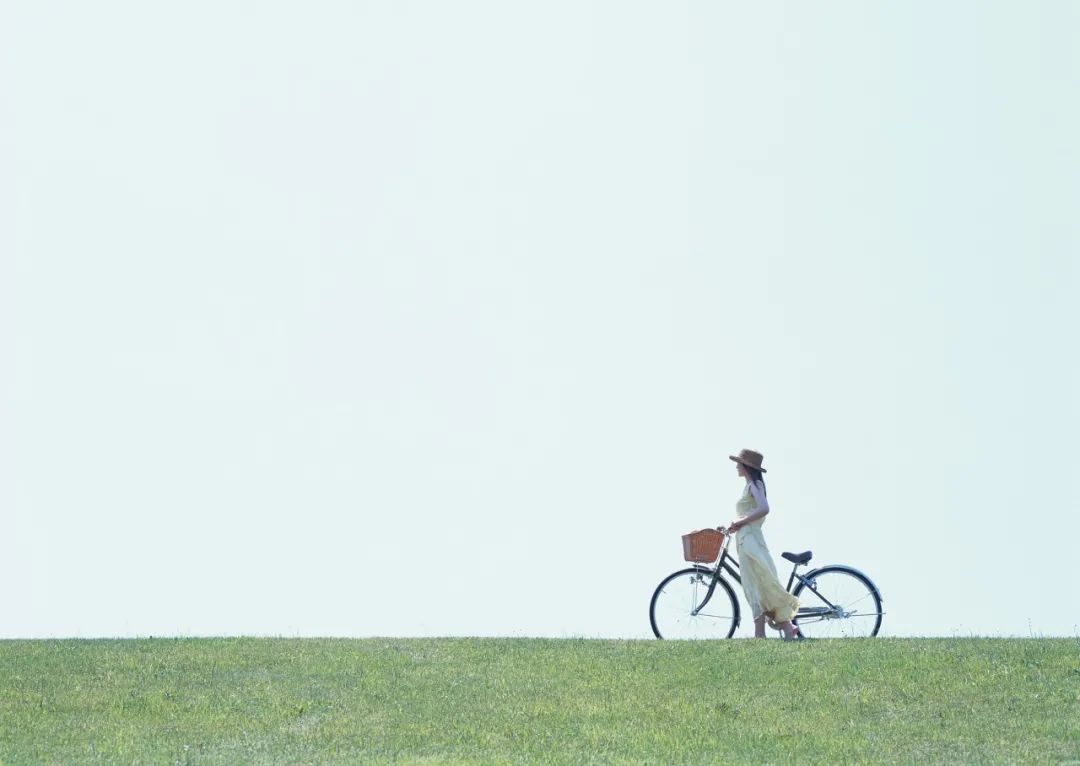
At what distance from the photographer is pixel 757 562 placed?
56.0 feet

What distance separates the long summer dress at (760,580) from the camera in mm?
17047

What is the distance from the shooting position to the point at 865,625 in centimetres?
1717

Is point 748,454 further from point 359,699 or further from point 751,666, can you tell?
point 359,699

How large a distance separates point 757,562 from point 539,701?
13.2 feet

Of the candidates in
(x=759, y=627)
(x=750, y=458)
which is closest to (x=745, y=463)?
(x=750, y=458)

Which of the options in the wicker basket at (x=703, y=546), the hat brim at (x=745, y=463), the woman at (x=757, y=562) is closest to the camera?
the woman at (x=757, y=562)

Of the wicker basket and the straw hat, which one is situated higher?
the straw hat

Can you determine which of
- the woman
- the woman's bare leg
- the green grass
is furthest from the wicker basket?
the green grass

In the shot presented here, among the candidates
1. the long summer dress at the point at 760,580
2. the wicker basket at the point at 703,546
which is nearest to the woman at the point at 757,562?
the long summer dress at the point at 760,580

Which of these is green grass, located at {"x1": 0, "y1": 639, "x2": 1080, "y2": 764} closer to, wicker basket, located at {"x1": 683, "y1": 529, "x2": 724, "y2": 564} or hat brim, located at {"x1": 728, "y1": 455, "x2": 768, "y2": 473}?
wicker basket, located at {"x1": 683, "y1": 529, "x2": 724, "y2": 564}

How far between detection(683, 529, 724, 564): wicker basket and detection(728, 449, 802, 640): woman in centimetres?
31

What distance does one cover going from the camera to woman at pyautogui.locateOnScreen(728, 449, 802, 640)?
1705cm

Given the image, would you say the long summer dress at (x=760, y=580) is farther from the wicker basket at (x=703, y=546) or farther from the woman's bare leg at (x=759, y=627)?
the wicker basket at (x=703, y=546)

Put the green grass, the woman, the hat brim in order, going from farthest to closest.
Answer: the hat brim
the woman
the green grass
